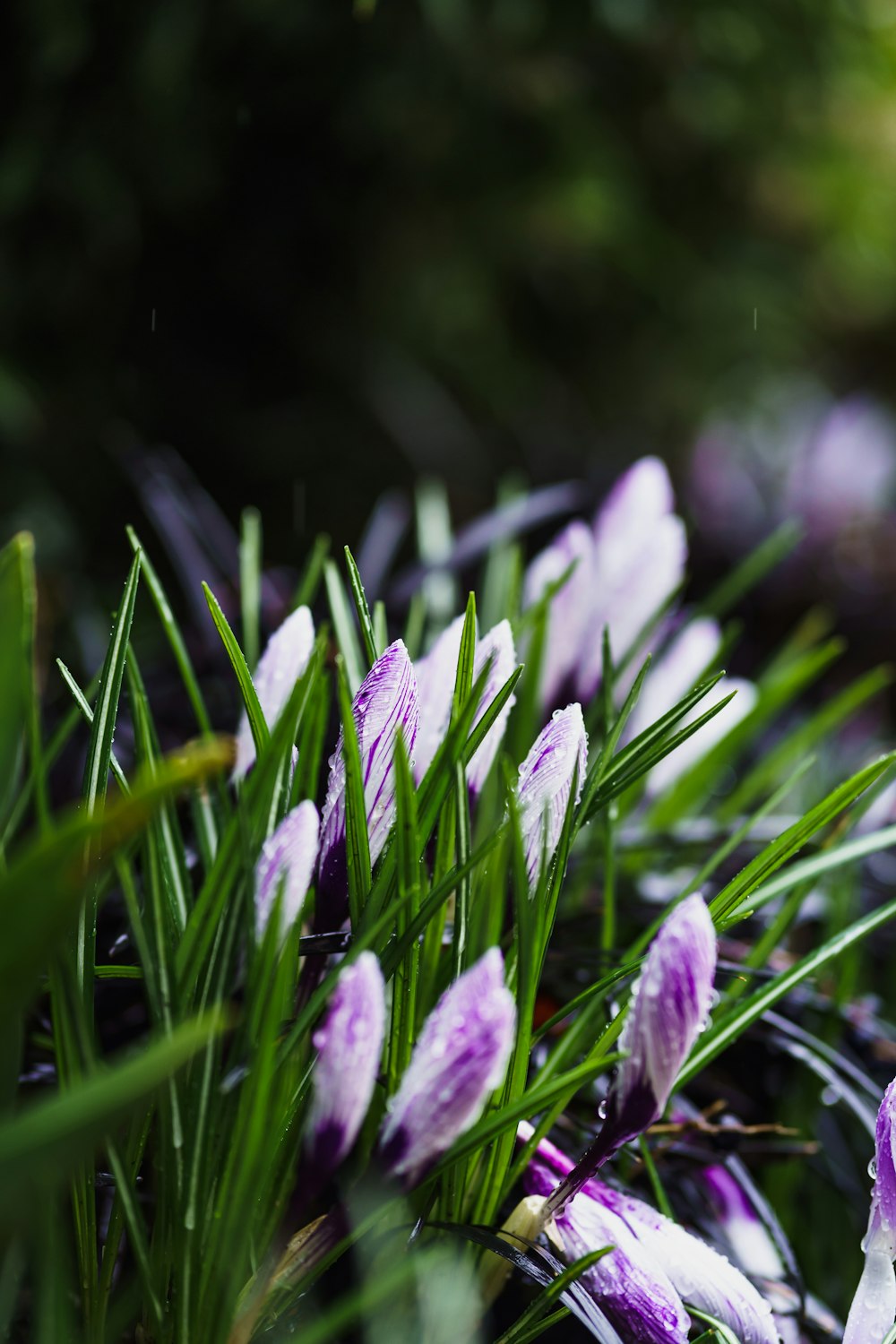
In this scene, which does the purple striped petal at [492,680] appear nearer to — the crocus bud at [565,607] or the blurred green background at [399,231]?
the crocus bud at [565,607]

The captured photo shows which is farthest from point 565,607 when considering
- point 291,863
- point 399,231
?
point 399,231

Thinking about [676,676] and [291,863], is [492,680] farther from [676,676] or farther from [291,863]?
[676,676]

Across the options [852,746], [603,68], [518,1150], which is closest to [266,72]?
[603,68]

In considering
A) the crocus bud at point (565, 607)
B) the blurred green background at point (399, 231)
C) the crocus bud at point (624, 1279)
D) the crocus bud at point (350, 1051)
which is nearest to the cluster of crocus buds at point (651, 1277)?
the crocus bud at point (624, 1279)

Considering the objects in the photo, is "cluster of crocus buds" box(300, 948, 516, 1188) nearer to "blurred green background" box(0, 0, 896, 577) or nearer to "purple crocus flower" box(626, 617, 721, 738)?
"purple crocus flower" box(626, 617, 721, 738)

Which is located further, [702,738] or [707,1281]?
[702,738]

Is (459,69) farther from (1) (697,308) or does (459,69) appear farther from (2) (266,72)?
(1) (697,308)

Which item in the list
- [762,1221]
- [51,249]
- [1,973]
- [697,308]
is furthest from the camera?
[697,308]

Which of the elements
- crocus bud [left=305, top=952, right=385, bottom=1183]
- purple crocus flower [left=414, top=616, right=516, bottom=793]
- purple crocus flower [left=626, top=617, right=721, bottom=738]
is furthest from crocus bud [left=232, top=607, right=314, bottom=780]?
purple crocus flower [left=626, top=617, right=721, bottom=738]
